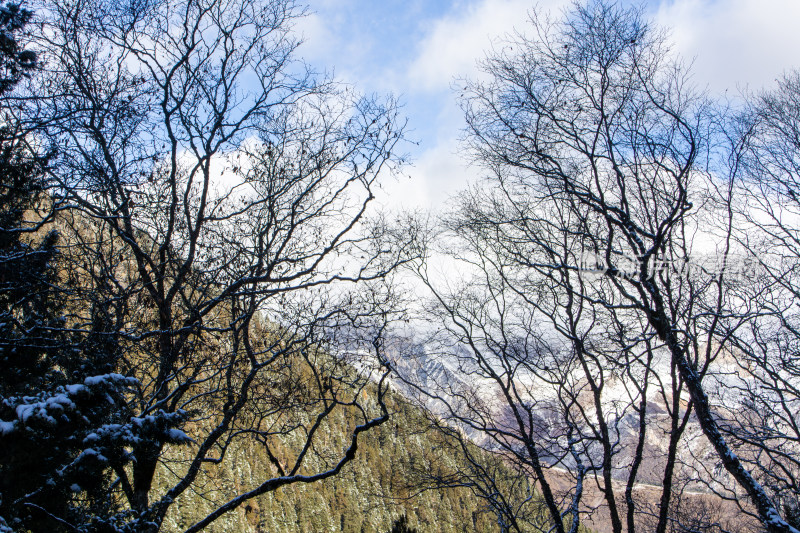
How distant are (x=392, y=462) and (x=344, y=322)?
3646 centimetres

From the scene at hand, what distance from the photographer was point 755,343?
9.77 meters

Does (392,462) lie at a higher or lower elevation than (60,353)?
lower

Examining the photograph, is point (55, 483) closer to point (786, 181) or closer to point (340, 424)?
point (786, 181)

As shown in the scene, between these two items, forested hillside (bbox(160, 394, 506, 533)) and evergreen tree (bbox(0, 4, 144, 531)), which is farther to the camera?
forested hillside (bbox(160, 394, 506, 533))

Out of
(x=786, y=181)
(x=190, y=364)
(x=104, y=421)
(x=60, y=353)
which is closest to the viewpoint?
(x=104, y=421)

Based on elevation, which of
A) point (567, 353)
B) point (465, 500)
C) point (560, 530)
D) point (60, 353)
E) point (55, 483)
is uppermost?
point (567, 353)

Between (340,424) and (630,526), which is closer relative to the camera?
(630,526)

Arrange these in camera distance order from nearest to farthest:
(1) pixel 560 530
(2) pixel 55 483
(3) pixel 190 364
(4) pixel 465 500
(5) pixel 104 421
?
(2) pixel 55 483
(5) pixel 104 421
(3) pixel 190 364
(1) pixel 560 530
(4) pixel 465 500

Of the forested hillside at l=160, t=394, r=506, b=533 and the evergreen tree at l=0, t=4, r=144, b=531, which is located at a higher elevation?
the evergreen tree at l=0, t=4, r=144, b=531

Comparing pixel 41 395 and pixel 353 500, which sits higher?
pixel 41 395

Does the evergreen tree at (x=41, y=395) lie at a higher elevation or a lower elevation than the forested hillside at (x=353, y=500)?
higher

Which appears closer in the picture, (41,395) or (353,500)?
(41,395)

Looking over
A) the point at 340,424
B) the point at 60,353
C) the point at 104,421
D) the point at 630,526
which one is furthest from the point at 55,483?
the point at 340,424

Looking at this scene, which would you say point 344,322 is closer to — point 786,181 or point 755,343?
point 755,343
